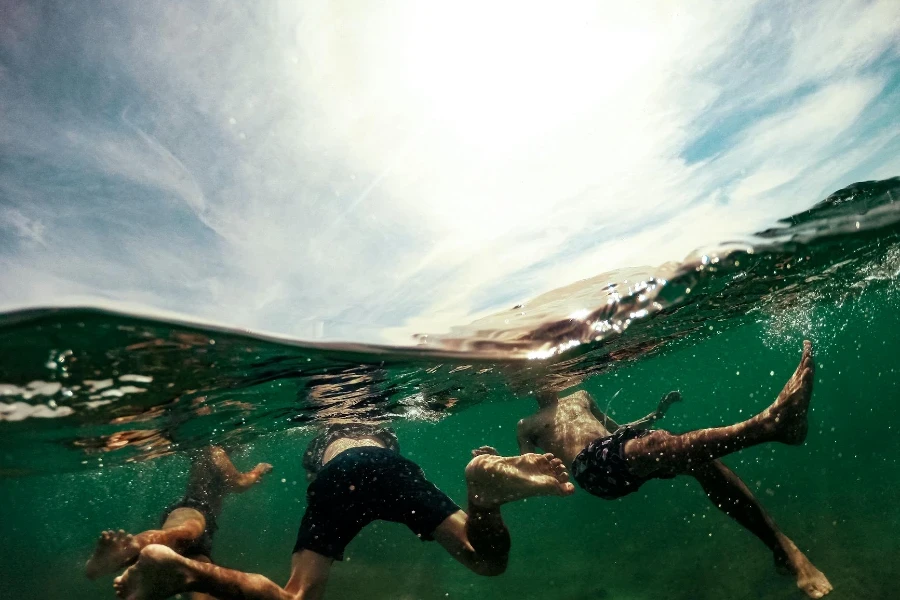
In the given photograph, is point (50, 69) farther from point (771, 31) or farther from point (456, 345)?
point (456, 345)

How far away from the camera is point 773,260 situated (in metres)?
11.1

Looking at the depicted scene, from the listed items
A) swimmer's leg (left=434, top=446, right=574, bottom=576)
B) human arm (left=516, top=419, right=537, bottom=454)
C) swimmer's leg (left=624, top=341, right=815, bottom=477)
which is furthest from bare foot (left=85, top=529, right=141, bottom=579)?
swimmer's leg (left=624, top=341, right=815, bottom=477)

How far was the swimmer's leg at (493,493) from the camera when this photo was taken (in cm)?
514

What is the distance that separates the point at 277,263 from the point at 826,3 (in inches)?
278

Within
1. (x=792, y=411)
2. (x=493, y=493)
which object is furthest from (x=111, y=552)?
(x=792, y=411)

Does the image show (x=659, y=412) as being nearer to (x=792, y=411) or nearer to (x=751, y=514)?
(x=751, y=514)

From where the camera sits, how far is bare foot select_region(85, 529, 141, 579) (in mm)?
5984

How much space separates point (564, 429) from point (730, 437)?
10.6 feet

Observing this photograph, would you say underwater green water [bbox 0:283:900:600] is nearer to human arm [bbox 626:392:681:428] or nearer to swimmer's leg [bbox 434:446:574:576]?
human arm [bbox 626:392:681:428]

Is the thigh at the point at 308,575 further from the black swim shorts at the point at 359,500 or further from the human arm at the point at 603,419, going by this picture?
the human arm at the point at 603,419

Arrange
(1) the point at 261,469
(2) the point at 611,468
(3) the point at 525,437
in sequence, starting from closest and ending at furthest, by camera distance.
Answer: (2) the point at 611,468 → (3) the point at 525,437 → (1) the point at 261,469

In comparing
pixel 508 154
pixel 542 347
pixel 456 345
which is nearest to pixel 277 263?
pixel 508 154

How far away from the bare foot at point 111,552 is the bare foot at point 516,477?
4.90 m

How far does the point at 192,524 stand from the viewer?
303 inches
